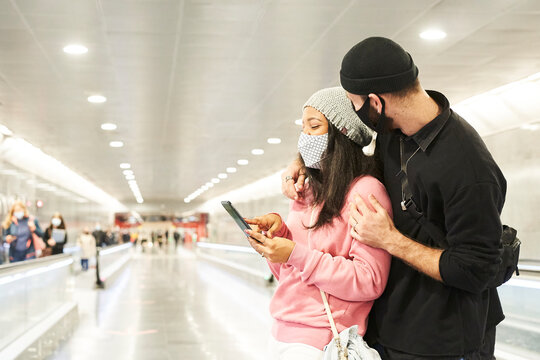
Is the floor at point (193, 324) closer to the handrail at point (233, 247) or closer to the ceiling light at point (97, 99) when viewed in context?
the handrail at point (233, 247)

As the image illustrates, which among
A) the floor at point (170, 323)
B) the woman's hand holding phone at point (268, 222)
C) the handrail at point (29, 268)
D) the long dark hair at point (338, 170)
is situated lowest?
the floor at point (170, 323)

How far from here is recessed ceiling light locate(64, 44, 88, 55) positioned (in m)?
8.05

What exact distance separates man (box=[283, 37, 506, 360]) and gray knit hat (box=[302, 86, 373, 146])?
0.21m

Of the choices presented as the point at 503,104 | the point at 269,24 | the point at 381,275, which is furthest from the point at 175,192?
the point at 381,275

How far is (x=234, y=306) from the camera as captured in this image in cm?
1250

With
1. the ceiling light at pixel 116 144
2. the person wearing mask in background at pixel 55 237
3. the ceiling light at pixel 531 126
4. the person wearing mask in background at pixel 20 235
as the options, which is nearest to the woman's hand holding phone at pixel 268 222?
the ceiling light at pixel 531 126

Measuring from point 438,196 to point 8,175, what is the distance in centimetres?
1372

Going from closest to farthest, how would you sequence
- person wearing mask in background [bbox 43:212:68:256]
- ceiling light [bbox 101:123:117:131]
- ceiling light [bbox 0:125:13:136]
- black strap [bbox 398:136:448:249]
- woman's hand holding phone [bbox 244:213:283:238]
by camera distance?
1. black strap [bbox 398:136:448:249]
2. woman's hand holding phone [bbox 244:213:283:238]
3. ceiling light [bbox 101:123:117:131]
4. ceiling light [bbox 0:125:13:136]
5. person wearing mask in background [bbox 43:212:68:256]

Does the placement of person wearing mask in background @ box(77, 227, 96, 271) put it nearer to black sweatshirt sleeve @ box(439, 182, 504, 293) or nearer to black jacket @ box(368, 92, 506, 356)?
black jacket @ box(368, 92, 506, 356)

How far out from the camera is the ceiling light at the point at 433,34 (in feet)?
24.1

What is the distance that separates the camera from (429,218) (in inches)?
69.8

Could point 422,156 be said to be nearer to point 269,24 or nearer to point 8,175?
point 269,24

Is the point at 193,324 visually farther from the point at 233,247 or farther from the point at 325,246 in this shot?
the point at 233,247

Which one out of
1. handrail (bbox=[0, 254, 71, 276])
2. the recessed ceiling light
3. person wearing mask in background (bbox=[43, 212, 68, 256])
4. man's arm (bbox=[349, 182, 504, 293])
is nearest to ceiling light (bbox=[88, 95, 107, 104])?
the recessed ceiling light
